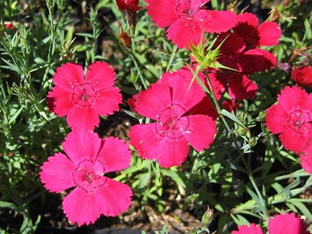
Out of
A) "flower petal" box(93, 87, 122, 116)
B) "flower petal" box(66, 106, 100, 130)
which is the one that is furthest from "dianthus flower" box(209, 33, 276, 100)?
"flower petal" box(66, 106, 100, 130)

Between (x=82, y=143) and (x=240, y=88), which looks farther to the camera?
(x=240, y=88)

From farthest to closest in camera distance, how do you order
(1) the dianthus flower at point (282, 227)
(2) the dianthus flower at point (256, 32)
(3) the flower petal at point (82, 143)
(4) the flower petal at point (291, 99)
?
(2) the dianthus flower at point (256, 32) → (4) the flower petal at point (291, 99) → (3) the flower petal at point (82, 143) → (1) the dianthus flower at point (282, 227)

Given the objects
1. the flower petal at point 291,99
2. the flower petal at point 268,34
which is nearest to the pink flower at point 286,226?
the flower petal at point 291,99

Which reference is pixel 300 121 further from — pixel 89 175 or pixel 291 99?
pixel 89 175

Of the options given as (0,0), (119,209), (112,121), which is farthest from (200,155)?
(0,0)

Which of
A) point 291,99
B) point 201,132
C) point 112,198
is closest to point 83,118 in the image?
point 112,198

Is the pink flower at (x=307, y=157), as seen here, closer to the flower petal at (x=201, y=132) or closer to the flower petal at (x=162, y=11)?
the flower petal at (x=201, y=132)
